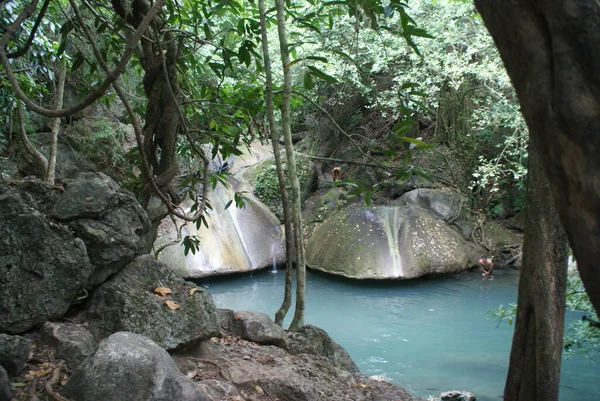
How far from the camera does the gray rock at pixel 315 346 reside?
3.65m

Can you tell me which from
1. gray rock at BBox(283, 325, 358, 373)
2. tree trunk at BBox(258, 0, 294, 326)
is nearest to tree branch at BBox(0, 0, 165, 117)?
tree trunk at BBox(258, 0, 294, 326)

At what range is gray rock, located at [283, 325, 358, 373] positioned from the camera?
3.65m

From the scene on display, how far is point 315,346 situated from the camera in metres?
3.75

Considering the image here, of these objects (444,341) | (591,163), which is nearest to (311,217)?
(444,341)

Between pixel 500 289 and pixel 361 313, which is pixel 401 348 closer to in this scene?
pixel 361 313

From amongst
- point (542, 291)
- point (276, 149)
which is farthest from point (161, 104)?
point (542, 291)

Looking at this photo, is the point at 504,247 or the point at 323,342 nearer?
the point at 323,342

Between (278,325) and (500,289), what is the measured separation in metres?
7.92

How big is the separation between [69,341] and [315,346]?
2.06 metres

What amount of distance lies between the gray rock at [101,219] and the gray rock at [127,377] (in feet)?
2.37

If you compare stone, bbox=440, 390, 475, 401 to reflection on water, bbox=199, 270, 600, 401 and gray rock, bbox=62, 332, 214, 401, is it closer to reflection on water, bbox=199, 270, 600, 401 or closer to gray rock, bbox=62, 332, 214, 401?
reflection on water, bbox=199, 270, 600, 401

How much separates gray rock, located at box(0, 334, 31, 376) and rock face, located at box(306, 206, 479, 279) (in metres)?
9.01

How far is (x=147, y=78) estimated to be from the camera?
3.13 meters

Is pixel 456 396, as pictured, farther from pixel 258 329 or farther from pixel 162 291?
pixel 162 291
